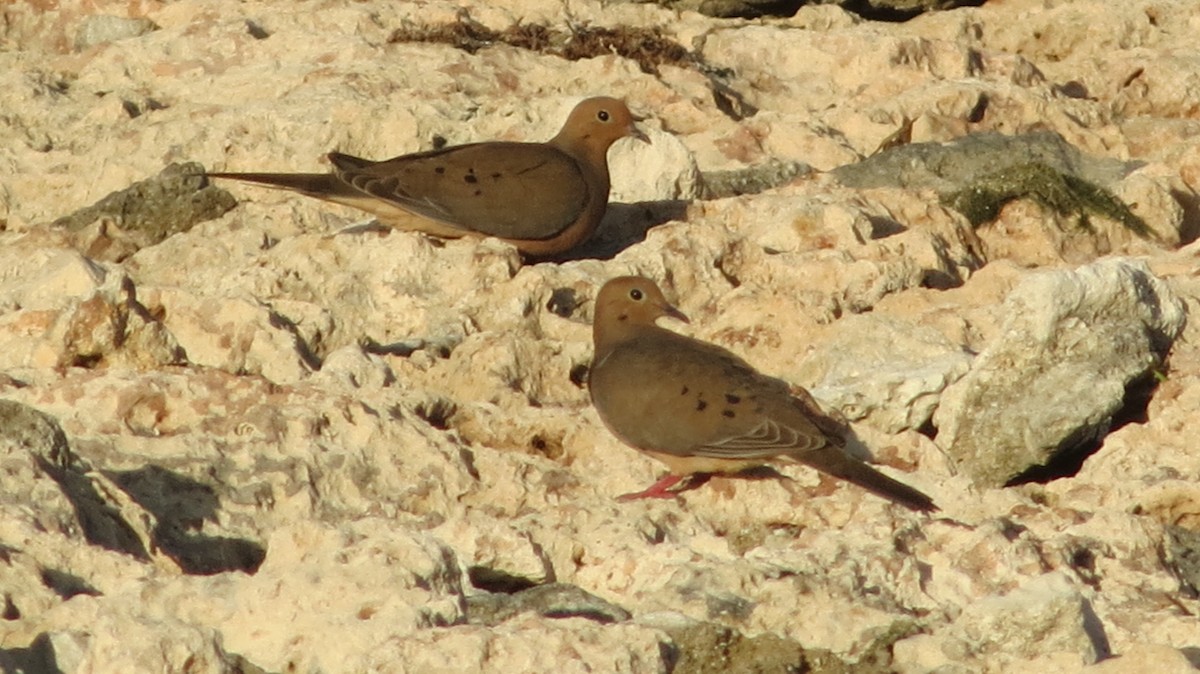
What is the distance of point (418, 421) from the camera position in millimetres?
8211

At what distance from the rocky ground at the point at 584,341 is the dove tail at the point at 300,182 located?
20 cm

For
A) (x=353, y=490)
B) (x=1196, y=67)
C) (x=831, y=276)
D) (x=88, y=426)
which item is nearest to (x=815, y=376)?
(x=831, y=276)

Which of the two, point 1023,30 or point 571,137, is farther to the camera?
point 1023,30

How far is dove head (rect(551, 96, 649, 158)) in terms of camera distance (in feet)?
36.6

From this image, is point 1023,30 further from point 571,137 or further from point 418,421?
point 418,421

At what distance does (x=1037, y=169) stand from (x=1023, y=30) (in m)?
2.89

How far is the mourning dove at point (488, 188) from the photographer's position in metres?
10.7

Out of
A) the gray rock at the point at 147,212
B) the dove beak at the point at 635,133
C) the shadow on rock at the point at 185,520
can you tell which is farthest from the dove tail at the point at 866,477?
the gray rock at the point at 147,212

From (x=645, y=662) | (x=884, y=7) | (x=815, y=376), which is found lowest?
(x=884, y=7)

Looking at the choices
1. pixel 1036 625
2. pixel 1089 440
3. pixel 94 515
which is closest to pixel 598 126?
pixel 1089 440

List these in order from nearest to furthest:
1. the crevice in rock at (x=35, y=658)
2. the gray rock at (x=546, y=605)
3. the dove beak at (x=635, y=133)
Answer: the crevice in rock at (x=35, y=658), the gray rock at (x=546, y=605), the dove beak at (x=635, y=133)

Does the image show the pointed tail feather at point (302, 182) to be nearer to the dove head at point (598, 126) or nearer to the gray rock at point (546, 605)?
the dove head at point (598, 126)

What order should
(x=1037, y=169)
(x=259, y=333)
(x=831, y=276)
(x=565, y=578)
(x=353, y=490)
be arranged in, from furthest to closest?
1. (x=1037, y=169)
2. (x=831, y=276)
3. (x=259, y=333)
4. (x=353, y=490)
5. (x=565, y=578)

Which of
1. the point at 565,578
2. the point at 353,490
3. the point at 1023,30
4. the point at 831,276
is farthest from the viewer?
the point at 1023,30
